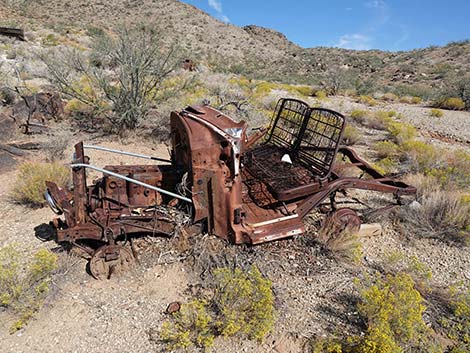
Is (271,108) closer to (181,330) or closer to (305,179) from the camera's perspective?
(305,179)

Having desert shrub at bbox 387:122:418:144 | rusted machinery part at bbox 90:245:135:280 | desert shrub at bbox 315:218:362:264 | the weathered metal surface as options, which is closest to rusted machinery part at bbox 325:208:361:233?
desert shrub at bbox 315:218:362:264

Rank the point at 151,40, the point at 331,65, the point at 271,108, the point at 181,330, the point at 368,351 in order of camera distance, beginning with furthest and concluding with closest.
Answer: the point at 331,65, the point at 271,108, the point at 151,40, the point at 181,330, the point at 368,351

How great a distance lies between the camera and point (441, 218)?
5324mm

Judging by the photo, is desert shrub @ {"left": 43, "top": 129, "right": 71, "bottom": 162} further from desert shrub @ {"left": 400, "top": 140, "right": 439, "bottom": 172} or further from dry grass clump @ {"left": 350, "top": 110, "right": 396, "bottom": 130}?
dry grass clump @ {"left": 350, "top": 110, "right": 396, "bottom": 130}

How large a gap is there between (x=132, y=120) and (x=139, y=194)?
518cm

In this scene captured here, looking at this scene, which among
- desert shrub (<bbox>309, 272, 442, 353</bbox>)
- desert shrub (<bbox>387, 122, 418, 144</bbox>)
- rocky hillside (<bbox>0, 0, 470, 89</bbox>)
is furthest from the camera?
rocky hillside (<bbox>0, 0, 470, 89</bbox>)

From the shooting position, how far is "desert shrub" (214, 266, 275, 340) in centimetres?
312

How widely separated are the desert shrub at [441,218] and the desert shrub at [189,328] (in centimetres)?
378

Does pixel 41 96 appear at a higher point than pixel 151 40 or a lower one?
lower

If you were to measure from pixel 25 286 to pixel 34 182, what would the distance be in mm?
2302

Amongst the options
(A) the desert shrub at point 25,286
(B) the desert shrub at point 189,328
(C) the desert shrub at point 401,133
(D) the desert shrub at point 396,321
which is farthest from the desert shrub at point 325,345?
(C) the desert shrub at point 401,133

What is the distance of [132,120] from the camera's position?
866cm

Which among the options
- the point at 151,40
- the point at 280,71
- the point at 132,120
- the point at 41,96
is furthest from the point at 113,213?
the point at 280,71

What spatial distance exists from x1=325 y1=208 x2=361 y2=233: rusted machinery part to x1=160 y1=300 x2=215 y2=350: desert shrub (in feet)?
7.13
